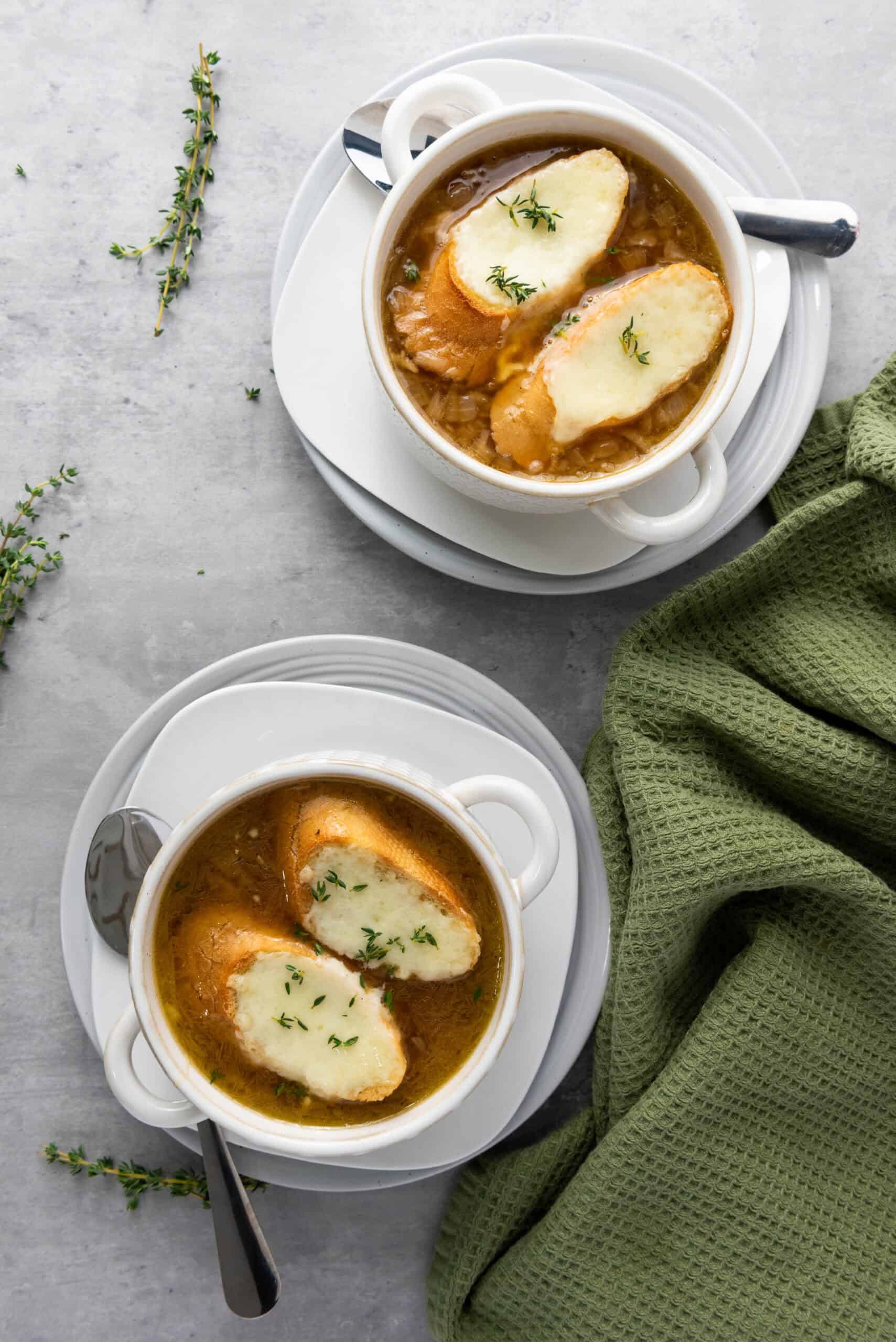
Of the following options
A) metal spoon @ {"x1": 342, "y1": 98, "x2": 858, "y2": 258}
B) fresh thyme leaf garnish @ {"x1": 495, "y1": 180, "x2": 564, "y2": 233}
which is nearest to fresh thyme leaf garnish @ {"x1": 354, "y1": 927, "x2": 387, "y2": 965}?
fresh thyme leaf garnish @ {"x1": 495, "y1": 180, "x2": 564, "y2": 233}

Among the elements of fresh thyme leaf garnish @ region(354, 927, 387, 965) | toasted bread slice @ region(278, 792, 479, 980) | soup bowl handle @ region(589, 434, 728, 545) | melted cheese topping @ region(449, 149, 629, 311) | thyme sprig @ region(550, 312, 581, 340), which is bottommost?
fresh thyme leaf garnish @ region(354, 927, 387, 965)

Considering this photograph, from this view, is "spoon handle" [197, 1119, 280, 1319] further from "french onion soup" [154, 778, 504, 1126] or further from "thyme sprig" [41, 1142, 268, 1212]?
"french onion soup" [154, 778, 504, 1126]

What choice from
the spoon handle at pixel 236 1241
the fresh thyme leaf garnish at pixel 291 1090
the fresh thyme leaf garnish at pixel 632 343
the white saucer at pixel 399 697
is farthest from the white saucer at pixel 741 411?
the spoon handle at pixel 236 1241

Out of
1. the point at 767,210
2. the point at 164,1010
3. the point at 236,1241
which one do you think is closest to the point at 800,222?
the point at 767,210

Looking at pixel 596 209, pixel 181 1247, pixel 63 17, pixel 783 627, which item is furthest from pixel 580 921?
pixel 63 17

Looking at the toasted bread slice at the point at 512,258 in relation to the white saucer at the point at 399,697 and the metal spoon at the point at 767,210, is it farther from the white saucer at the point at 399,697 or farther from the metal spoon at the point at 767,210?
the white saucer at the point at 399,697

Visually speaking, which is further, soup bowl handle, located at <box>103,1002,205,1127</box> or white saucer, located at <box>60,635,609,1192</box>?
white saucer, located at <box>60,635,609,1192</box>

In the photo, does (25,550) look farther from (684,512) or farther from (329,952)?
(684,512)
